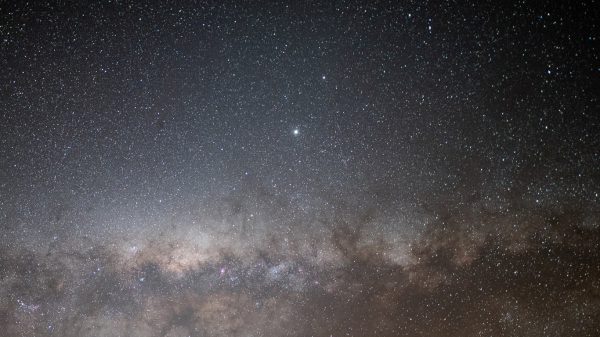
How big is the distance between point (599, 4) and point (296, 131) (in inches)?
235

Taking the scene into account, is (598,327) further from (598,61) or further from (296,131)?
(296,131)

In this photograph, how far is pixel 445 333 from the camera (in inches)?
589

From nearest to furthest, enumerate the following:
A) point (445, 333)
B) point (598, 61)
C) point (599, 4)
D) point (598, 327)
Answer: point (599, 4)
point (598, 61)
point (598, 327)
point (445, 333)

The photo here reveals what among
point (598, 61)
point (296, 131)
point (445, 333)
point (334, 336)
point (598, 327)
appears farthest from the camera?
point (334, 336)

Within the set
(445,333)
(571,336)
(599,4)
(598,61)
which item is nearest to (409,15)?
(599,4)

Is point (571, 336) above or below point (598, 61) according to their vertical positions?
below

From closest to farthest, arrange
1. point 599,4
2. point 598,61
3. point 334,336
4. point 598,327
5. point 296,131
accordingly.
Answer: point 599,4 → point 598,61 → point 296,131 → point 598,327 → point 334,336

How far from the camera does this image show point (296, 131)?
25.8 ft

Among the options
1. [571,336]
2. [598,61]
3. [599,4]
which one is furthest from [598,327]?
[599,4]

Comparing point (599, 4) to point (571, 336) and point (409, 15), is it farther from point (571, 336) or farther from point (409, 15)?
point (571, 336)

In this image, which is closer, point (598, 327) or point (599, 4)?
point (599, 4)

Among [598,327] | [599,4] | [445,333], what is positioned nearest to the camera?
[599,4]

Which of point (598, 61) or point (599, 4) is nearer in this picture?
point (599, 4)

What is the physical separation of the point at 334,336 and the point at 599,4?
49.4ft
